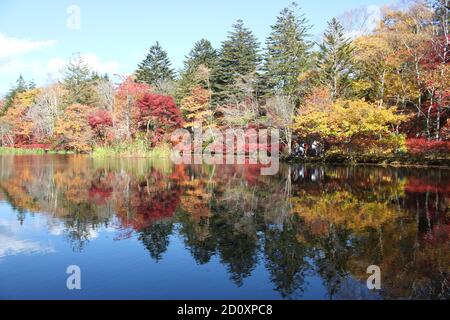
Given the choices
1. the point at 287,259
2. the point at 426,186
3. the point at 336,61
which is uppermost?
the point at 336,61

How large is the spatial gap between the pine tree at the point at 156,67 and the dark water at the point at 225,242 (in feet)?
115

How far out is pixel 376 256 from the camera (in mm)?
6109

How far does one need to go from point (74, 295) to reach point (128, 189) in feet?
28.0

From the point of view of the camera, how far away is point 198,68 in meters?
37.8

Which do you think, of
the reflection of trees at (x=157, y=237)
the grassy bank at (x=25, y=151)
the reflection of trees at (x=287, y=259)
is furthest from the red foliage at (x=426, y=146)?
the grassy bank at (x=25, y=151)

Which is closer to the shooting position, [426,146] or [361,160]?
[426,146]

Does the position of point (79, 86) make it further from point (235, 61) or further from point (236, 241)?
point (236, 241)

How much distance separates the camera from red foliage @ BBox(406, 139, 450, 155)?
20.1m

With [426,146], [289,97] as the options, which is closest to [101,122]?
[289,97]

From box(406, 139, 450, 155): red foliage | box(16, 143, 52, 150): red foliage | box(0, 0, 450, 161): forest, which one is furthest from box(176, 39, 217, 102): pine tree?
box(406, 139, 450, 155): red foliage

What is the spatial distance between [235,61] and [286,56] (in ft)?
17.6

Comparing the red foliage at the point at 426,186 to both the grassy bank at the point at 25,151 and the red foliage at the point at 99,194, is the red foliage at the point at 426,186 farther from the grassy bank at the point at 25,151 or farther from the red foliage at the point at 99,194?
the grassy bank at the point at 25,151

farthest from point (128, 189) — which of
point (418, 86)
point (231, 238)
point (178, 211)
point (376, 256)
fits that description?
point (418, 86)

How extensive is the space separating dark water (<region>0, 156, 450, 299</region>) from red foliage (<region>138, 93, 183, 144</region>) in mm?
19221
